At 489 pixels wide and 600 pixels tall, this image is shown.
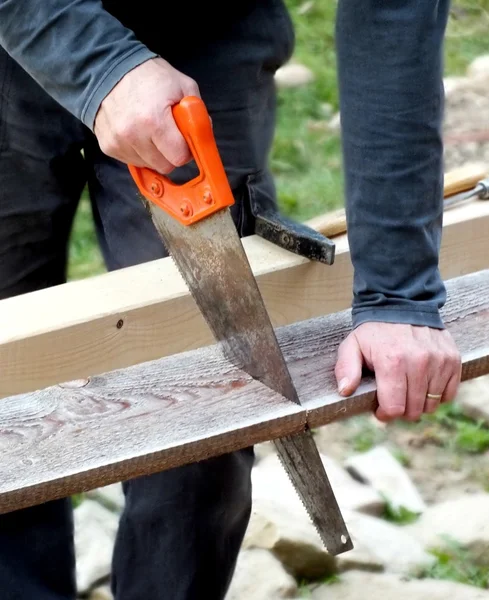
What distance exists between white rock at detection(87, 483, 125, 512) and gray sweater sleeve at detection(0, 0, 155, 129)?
177 cm

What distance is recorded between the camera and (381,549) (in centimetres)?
295

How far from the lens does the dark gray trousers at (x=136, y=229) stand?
218 cm

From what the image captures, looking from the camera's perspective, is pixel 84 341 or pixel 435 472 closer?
pixel 84 341

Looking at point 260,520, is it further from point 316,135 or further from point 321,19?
point 321,19

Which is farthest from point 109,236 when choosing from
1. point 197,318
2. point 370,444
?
point 370,444

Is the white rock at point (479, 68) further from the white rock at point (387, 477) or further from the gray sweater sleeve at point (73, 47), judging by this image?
the gray sweater sleeve at point (73, 47)

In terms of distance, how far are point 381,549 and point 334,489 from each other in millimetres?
275

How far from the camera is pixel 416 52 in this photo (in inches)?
67.4

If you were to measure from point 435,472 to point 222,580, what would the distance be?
1.22 meters

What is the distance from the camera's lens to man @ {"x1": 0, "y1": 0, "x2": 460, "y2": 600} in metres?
1.69

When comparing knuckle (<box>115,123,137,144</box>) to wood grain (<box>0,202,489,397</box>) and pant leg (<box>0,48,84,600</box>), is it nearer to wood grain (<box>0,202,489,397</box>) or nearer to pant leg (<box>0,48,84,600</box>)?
wood grain (<box>0,202,489,397</box>)

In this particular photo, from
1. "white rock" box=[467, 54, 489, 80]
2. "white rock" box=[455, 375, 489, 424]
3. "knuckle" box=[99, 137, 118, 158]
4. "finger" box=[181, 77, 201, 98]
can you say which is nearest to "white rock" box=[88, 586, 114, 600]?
"white rock" box=[455, 375, 489, 424]

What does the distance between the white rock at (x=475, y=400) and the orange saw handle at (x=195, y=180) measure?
208cm

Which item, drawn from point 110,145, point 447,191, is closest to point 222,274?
point 110,145
